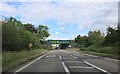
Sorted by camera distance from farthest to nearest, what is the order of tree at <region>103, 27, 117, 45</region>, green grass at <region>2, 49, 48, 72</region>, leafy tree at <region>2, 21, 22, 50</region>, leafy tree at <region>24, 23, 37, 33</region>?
leafy tree at <region>24, 23, 37, 33</region> < tree at <region>103, 27, 117, 45</region> < leafy tree at <region>2, 21, 22, 50</region> < green grass at <region>2, 49, 48, 72</region>

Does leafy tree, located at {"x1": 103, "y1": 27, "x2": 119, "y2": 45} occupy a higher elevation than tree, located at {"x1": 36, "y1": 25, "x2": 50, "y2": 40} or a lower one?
lower

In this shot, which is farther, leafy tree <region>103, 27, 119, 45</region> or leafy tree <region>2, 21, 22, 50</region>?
leafy tree <region>103, 27, 119, 45</region>

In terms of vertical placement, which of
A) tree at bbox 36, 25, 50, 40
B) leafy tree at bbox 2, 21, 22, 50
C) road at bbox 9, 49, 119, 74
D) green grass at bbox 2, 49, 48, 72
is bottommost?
road at bbox 9, 49, 119, 74

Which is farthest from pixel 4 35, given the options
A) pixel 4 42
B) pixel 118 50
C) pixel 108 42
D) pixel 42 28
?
pixel 42 28

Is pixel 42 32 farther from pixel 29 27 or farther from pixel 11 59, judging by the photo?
pixel 11 59

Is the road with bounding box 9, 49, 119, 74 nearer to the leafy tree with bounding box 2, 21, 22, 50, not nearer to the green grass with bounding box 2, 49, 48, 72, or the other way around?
the green grass with bounding box 2, 49, 48, 72

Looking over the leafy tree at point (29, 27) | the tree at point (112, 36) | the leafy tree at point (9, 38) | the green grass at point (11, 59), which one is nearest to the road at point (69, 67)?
the green grass at point (11, 59)

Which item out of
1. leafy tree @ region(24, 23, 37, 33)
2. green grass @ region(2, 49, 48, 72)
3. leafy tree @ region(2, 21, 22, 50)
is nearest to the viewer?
green grass @ region(2, 49, 48, 72)

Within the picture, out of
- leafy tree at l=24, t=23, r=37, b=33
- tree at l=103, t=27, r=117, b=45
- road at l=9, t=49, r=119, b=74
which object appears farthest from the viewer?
leafy tree at l=24, t=23, r=37, b=33

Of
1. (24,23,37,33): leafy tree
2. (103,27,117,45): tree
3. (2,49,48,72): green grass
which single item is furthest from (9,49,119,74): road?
(24,23,37,33): leafy tree

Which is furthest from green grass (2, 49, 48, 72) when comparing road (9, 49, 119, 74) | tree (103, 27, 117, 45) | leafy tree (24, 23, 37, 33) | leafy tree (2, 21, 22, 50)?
leafy tree (24, 23, 37, 33)

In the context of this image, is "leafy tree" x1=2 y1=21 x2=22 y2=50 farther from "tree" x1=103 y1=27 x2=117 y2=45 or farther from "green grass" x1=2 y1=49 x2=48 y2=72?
"tree" x1=103 y1=27 x2=117 y2=45

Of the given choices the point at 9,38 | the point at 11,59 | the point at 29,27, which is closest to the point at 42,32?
Result: the point at 29,27

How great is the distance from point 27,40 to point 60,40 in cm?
13160
